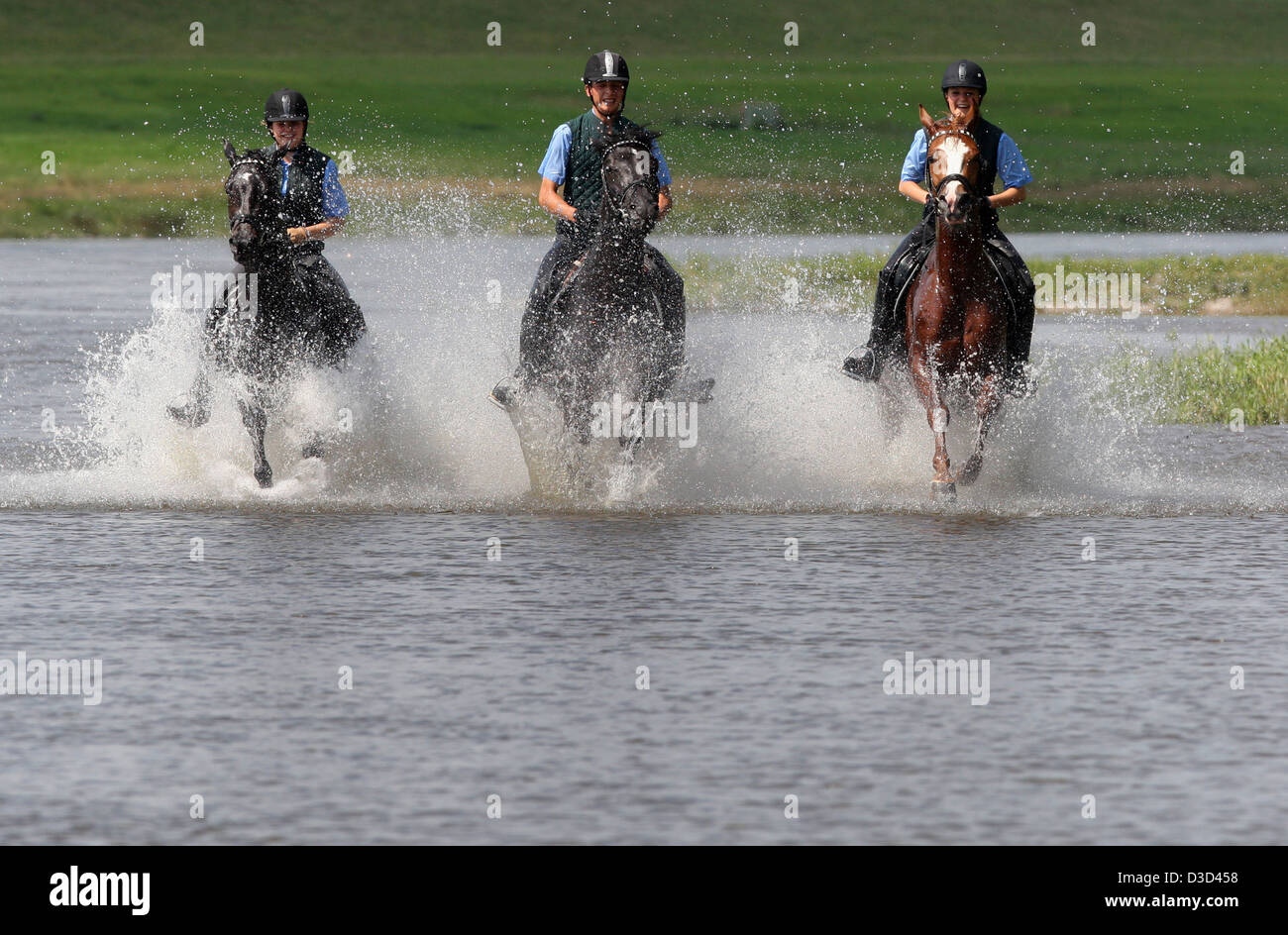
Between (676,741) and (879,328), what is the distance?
25.9 ft

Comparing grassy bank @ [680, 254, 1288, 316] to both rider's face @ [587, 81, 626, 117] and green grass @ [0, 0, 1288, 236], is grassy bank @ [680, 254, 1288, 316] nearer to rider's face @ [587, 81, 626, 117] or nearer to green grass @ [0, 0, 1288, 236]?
green grass @ [0, 0, 1288, 236]

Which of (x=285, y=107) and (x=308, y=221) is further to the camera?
(x=308, y=221)

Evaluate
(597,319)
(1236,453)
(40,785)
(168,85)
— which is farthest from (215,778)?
(168,85)

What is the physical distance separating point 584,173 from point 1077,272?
23962mm

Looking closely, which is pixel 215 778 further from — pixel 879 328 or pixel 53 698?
pixel 879 328

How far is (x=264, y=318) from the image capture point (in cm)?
1458

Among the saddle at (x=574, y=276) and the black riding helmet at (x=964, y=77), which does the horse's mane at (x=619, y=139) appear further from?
the black riding helmet at (x=964, y=77)

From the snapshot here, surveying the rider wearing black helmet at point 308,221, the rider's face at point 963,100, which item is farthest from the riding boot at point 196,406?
the rider's face at point 963,100

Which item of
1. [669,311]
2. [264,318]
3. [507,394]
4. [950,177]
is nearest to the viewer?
[950,177]

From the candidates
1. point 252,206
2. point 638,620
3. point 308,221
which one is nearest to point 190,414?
point 308,221

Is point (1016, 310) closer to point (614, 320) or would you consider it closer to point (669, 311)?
point (669, 311)

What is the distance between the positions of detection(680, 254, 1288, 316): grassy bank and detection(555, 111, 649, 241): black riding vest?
17096mm

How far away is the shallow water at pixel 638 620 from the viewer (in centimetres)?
738

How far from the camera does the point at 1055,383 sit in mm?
16156
